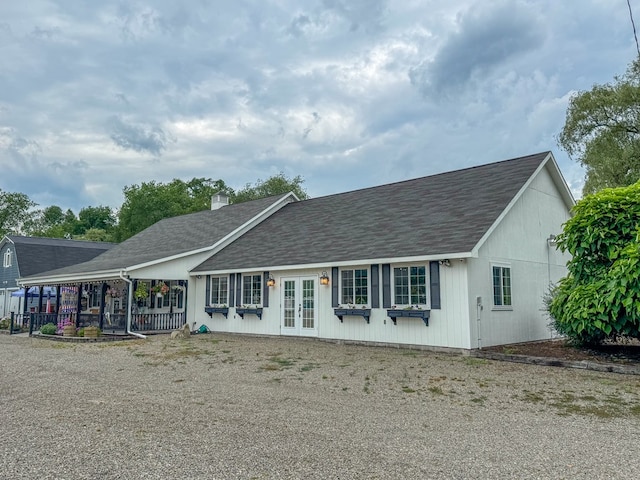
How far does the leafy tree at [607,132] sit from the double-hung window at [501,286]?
12.7 meters

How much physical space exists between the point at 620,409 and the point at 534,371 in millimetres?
2667

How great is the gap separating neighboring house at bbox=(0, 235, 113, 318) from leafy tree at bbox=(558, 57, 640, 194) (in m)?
29.3

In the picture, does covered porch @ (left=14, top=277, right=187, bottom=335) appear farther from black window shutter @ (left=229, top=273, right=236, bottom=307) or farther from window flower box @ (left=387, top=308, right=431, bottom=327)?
window flower box @ (left=387, top=308, right=431, bottom=327)

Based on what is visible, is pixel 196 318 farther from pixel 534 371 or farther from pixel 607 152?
pixel 607 152

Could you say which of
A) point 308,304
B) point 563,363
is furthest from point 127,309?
point 563,363

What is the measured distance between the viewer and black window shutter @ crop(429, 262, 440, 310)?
35.7 ft

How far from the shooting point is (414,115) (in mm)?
20953

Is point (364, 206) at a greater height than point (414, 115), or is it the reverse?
point (414, 115)

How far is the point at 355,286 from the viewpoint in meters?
12.6

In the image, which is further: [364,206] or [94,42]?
[364,206]

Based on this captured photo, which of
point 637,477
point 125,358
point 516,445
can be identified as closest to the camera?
point 637,477

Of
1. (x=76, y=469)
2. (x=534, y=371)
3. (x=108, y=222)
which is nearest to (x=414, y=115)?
(x=534, y=371)

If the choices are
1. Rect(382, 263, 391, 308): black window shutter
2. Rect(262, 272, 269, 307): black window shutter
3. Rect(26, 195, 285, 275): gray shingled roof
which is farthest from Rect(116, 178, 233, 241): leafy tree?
Rect(382, 263, 391, 308): black window shutter

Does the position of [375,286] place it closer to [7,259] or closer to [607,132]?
[607,132]
